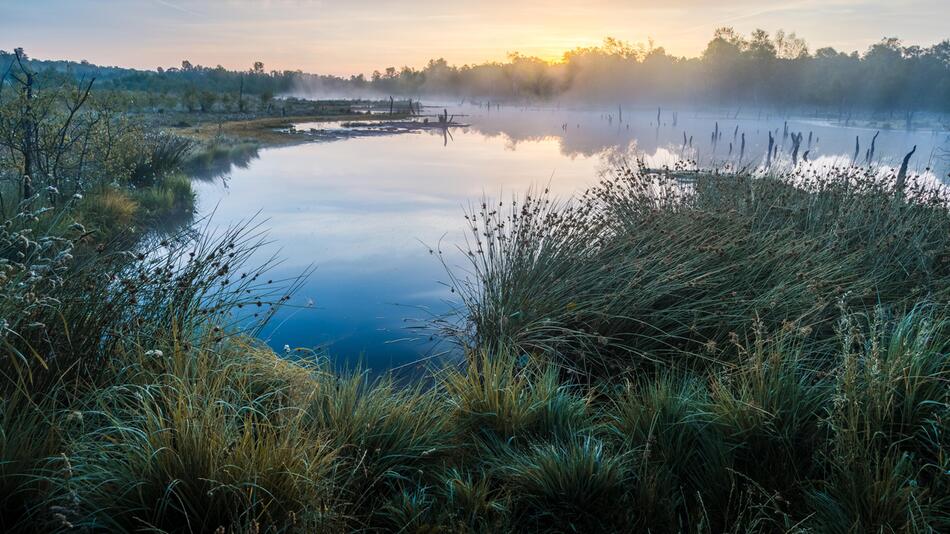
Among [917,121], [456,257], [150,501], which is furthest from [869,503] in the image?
[917,121]

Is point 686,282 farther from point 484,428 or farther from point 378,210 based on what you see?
point 378,210

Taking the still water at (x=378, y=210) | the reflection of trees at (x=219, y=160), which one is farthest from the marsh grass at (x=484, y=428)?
the reflection of trees at (x=219, y=160)

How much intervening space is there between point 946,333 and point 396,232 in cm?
812

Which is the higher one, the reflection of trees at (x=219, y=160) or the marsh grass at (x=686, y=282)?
the reflection of trees at (x=219, y=160)

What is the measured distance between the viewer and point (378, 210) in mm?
12094

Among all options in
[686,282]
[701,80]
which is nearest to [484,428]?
[686,282]

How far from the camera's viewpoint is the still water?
6262 mm

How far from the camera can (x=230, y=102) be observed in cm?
4288

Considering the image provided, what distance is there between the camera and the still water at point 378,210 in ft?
20.5

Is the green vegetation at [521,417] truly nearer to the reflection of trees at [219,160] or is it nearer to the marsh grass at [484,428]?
the marsh grass at [484,428]

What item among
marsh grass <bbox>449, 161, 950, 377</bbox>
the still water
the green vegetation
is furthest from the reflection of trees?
the green vegetation

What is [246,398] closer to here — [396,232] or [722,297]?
[722,297]

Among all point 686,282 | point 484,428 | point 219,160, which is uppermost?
point 219,160

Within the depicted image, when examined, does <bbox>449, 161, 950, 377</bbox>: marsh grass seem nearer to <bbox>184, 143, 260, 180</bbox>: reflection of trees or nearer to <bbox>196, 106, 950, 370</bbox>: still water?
<bbox>196, 106, 950, 370</bbox>: still water
